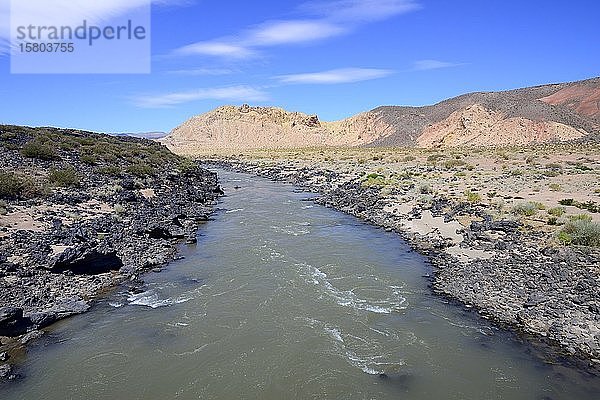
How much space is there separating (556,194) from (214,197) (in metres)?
21.4

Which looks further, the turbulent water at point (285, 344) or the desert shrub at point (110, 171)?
the desert shrub at point (110, 171)

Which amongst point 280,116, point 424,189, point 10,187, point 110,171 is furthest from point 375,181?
point 280,116

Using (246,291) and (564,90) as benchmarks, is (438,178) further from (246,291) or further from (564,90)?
(564,90)

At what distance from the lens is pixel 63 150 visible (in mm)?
35875

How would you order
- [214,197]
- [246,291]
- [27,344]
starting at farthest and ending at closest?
[214,197]
[246,291]
[27,344]

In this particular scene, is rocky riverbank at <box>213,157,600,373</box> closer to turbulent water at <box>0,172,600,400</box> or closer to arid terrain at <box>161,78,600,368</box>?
arid terrain at <box>161,78,600,368</box>

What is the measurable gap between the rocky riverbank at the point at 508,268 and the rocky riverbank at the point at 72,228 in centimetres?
977

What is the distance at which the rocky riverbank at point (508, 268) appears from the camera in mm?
10641

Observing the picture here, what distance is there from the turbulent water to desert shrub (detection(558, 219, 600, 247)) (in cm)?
542

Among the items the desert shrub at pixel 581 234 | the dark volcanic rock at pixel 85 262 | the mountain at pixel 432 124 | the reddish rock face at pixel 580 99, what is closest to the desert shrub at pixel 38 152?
the dark volcanic rock at pixel 85 262

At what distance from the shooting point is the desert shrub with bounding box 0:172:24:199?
64.4 feet

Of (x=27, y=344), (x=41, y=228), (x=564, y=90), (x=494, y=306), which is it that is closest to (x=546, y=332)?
(x=494, y=306)

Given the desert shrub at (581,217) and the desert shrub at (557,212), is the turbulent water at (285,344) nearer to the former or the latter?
the desert shrub at (581,217)

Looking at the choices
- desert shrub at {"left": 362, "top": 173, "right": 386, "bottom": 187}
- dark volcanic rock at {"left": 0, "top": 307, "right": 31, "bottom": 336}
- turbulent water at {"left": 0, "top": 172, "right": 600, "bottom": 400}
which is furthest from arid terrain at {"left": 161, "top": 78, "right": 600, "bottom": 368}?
dark volcanic rock at {"left": 0, "top": 307, "right": 31, "bottom": 336}
